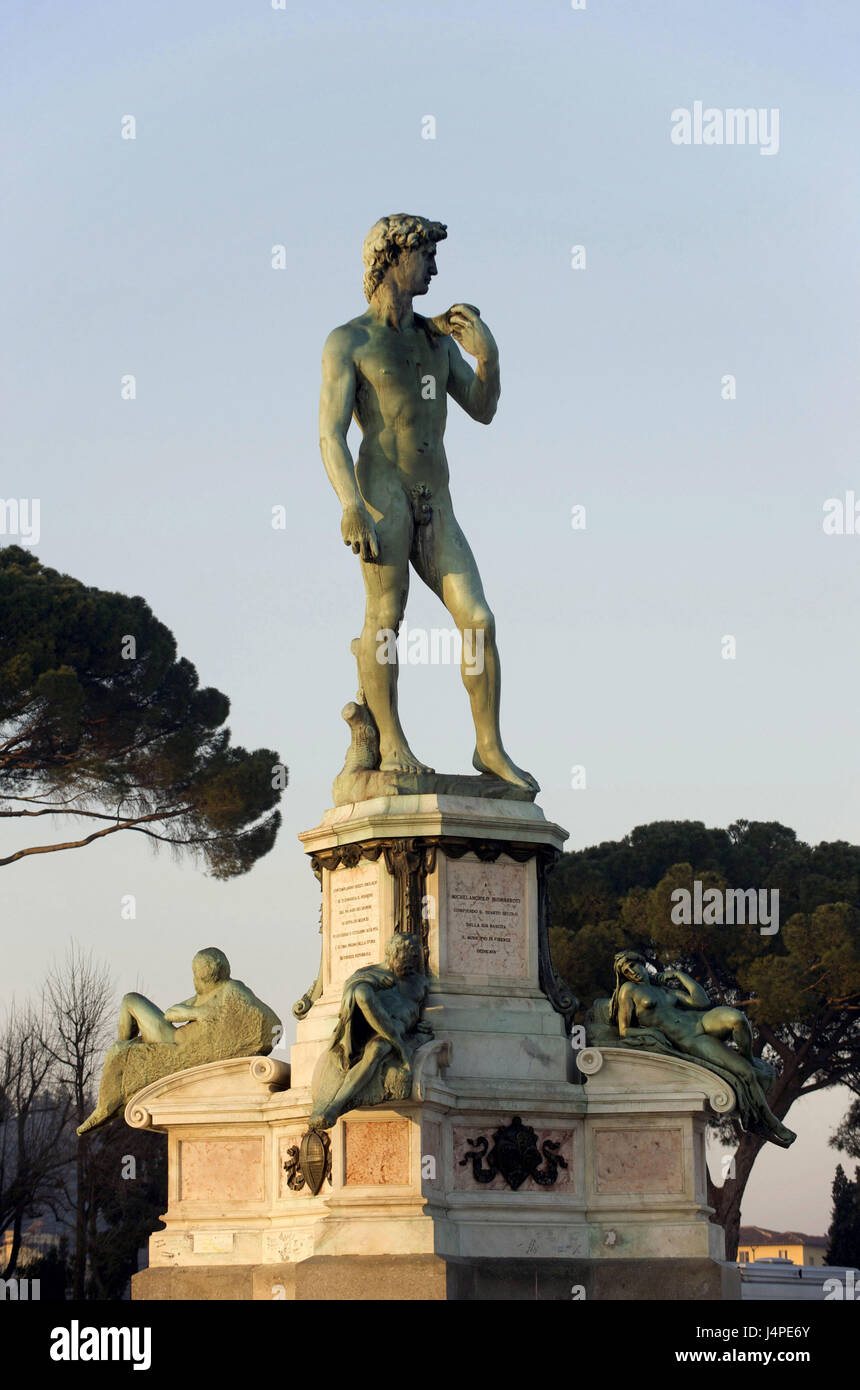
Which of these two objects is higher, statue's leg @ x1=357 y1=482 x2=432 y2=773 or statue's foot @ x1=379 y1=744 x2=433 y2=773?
statue's leg @ x1=357 y1=482 x2=432 y2=773

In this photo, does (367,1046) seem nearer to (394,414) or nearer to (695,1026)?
(695,1026)

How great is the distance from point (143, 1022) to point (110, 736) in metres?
14.6

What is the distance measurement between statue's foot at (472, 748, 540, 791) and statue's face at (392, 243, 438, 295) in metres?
3.41

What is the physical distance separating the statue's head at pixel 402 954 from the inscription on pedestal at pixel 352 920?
420mm

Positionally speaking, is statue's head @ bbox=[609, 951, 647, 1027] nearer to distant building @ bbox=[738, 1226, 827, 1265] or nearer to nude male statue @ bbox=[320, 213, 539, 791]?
nude male statue @ bbox=[320, 213, 539, 791]

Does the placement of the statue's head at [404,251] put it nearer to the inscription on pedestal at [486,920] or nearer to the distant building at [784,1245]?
the inscription on pedestal at [486,920]

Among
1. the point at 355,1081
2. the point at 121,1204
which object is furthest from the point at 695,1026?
the point at 121,1204

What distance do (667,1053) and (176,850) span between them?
52.4 feet

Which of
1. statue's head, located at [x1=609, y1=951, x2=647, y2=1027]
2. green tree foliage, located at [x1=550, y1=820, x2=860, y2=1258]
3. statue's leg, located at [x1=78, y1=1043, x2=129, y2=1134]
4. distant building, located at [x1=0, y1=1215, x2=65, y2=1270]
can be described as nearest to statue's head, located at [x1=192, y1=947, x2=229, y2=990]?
statue's leg, located at [x1=78, y1=1043, x2=129, y2=1134]

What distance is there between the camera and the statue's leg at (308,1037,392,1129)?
13117 millimetres

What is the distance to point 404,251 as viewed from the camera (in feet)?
51.0

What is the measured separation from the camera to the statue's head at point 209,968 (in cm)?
1532

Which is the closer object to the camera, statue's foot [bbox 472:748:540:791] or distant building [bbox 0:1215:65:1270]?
statue's foot [bbox 472:748:540:791]
